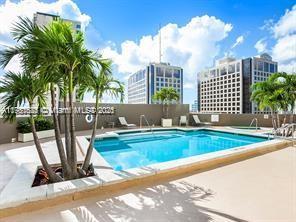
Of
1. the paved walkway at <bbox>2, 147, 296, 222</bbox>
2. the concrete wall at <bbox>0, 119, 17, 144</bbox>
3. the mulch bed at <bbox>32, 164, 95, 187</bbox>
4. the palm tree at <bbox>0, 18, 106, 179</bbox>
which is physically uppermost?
the palm tree at <bbox>0, 18, 106, 179</bbox>

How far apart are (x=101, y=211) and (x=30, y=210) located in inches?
38.6

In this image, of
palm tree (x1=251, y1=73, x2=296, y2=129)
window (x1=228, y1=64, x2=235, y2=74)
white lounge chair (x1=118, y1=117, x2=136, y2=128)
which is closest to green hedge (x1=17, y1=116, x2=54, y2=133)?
white lounge chair (x1=118, y1=117, x2=136, y2=128)

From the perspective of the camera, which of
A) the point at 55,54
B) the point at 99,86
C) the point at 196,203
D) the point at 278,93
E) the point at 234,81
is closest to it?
the point at 196,203

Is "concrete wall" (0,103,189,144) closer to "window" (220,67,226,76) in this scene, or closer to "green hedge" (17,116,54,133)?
"green hedge" (17,116,54,133)

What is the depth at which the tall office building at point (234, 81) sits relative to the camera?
64.6 metres

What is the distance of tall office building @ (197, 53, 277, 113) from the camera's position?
6460 cm

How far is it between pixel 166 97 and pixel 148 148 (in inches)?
282

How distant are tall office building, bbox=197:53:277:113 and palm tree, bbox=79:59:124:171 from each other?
5879cm

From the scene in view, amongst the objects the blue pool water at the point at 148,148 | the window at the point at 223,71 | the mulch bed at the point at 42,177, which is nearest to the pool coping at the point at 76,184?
the mulch bed at the point at 42,177

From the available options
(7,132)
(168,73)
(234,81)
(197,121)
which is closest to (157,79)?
(168,73)

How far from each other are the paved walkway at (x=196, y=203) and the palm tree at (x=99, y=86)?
130cm

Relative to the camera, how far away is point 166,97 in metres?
14.7

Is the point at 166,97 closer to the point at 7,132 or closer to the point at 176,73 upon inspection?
the point at 7,132

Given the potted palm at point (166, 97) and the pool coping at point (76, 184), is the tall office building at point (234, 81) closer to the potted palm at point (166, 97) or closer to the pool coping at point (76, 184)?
the potted palm at point (166, 97)
